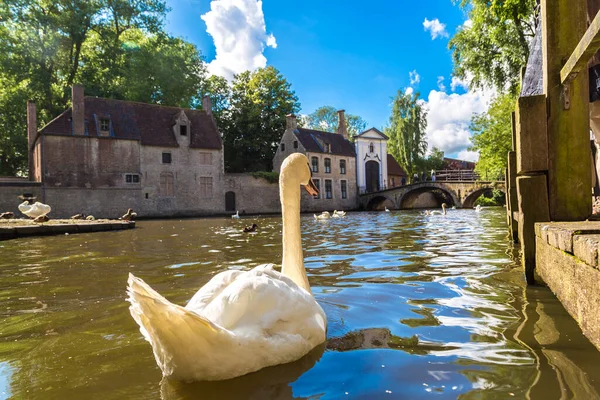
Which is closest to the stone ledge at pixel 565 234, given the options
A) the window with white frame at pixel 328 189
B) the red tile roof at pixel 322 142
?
the red tile roof at pixel 322 142

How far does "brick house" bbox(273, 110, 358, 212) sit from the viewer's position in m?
40.3

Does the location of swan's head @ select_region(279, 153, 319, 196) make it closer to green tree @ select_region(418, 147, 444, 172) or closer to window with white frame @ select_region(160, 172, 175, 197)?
window with white frame @ select_region(160, 172, 175, 197)

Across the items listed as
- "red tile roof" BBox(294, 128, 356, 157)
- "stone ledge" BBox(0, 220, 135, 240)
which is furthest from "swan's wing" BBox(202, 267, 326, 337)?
"red tile roof" BBox(294, 128, 356, 157)

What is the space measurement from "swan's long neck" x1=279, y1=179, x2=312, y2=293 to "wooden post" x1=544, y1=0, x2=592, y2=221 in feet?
7.98

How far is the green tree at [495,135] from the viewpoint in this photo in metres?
25.7

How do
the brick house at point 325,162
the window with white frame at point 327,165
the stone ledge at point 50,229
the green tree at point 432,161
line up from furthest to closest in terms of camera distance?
the green tree at point 432,161
the window with white frame at point 327,165
the brick house at point 325,162
the stone ledge at point 50,229

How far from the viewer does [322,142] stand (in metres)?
43.1

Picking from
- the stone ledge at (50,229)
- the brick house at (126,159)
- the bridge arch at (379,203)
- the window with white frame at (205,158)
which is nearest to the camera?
the stone ledge at (50,229)

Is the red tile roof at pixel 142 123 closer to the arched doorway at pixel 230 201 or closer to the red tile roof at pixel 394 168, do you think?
the arched doorway at pixel 230 201

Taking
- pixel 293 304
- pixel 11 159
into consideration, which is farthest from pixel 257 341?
pixel 11 159

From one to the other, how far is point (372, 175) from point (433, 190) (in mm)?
7744

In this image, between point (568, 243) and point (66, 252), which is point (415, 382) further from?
point (66, 252)

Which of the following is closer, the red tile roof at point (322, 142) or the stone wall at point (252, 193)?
the stone wall at point (252, 193)

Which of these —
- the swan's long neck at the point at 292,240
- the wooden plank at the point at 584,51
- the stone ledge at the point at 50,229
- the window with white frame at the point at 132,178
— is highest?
the window with white frame at the point at 132,178
